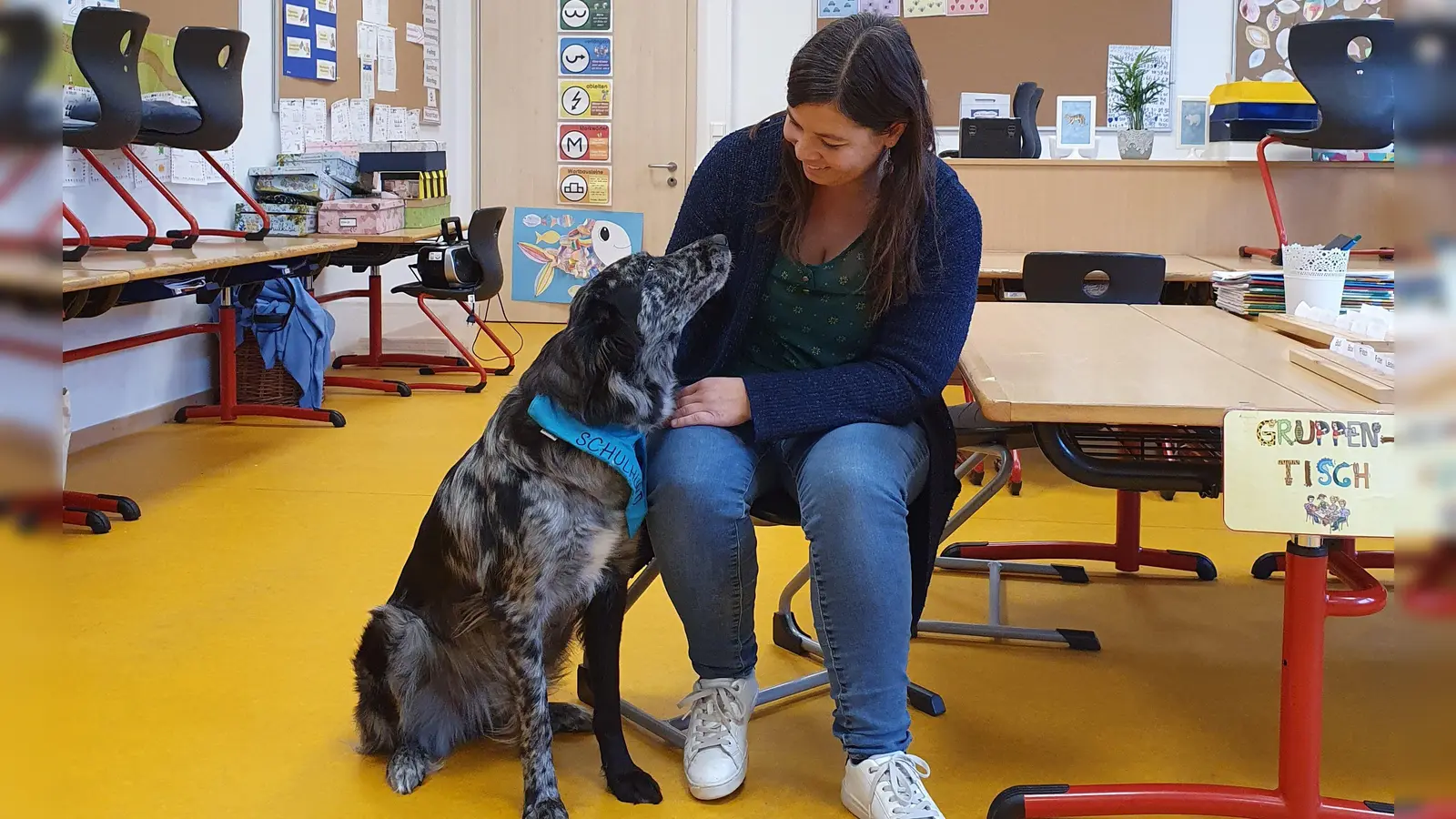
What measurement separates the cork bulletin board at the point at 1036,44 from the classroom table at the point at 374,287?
10.6 feet

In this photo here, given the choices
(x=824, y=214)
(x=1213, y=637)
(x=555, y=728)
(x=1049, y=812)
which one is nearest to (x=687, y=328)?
(x=824, y=214)

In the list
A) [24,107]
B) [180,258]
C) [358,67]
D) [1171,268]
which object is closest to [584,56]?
[358,67]

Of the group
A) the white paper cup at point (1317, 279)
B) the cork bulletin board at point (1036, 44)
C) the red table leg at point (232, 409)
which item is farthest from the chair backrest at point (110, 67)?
the cork bulletin board at point (1036, 44)

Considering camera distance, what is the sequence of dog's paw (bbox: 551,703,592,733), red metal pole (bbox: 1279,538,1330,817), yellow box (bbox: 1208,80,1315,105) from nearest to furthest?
red metal pole (bbox: 1279,538,1330,817) < dog's paw (bbox: 551,703,592,733) < yellow box (bbox: 1208,80,1315,105)

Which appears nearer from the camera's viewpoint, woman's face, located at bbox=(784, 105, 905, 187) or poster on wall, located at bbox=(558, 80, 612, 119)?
woman's face, located at bbox=(784, 105, 905, 187)

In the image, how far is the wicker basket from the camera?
15.9 feet

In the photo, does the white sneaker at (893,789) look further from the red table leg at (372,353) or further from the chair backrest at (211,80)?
the red table leg at (372,353)

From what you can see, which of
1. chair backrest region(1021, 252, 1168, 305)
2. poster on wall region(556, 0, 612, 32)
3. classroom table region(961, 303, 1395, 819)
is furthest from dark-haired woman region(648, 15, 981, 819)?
poster on wall region(556, 0, 612, 32)

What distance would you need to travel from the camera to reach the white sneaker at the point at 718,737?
1.84 metres

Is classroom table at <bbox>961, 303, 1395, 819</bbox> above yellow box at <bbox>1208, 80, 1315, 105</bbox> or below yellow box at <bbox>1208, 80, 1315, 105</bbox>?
below

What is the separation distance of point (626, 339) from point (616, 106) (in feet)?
20.4

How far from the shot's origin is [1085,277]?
3.31 metres

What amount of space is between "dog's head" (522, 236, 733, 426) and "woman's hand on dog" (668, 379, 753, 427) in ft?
0.10

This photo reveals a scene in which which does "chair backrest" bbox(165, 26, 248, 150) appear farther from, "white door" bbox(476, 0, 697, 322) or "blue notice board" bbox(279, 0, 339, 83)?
"white door" bbox(476, 0, 697, 322)
